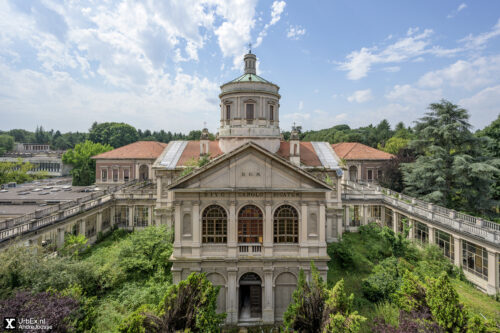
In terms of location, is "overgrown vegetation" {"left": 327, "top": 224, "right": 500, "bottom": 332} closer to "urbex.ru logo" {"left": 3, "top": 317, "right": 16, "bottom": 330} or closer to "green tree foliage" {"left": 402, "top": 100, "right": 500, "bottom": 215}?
"green tree foliage" {"left": 402, "top": 100, "right": 500, "bottom": 215}

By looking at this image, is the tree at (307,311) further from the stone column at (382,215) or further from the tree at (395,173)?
the tree at (395,173)

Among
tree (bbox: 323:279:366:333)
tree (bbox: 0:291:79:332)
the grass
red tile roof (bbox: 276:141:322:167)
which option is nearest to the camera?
tree (bbox: 0:291:79:332)

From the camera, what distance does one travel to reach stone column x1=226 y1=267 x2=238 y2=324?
53.8 feet

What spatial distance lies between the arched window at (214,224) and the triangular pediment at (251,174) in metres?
1.70

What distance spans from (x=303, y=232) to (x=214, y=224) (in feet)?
20.3

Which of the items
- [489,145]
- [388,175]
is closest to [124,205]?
[388,175]

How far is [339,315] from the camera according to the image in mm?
9477

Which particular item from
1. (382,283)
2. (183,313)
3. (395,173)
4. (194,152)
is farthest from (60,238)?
(395,173)

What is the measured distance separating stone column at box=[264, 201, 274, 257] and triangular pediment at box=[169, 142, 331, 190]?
157cm

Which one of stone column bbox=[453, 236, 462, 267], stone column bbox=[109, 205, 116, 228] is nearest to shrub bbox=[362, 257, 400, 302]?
stone column bbox=[453, 236, 462, 267]

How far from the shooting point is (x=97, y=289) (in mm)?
16000

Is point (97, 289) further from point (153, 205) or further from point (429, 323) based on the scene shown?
point (429, 323)

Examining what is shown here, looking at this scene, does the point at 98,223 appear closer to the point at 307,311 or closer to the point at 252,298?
the point at 252,298

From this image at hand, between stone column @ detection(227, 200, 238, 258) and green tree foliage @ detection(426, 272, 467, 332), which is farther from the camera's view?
stone column @ detection(227, 200, 238, 258)
